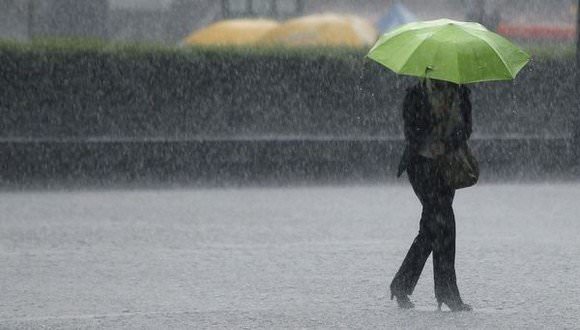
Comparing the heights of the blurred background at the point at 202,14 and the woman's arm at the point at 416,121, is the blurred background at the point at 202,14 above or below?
below

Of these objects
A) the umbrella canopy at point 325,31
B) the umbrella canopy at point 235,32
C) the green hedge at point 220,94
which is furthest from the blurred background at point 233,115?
the umbrella canopy at point 235,32

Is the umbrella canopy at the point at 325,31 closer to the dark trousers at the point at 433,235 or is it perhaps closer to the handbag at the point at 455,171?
the dark trousers at the point at 433,235

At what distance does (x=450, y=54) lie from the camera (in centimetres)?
736

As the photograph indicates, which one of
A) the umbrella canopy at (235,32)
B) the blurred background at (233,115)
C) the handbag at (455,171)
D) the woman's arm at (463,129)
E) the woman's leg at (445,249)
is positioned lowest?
the umbrella canopy at (235,32)

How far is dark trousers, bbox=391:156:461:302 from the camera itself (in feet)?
25.1

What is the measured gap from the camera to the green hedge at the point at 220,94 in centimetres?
1692

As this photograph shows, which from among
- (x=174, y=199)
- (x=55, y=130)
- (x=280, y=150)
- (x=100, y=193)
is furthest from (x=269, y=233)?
(x=55, y=130)

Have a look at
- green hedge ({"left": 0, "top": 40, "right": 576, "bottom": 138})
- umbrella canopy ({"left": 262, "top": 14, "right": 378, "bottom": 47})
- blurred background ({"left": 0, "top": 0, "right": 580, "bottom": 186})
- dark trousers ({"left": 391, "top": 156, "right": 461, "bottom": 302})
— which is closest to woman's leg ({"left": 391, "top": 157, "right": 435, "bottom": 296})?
dark trousers ({"left": 391, "top": 156, "right": 461, "bottom": 302})

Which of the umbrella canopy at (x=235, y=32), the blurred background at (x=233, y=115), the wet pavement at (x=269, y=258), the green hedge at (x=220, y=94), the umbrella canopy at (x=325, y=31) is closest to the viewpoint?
the wet pavement at (x=269, y=258)

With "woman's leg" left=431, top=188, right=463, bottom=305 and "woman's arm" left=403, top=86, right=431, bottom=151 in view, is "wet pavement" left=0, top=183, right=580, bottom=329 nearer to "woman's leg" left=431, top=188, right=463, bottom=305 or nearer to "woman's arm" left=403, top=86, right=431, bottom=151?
"woman's leg" left=431, top=188, right=463, bottom=305

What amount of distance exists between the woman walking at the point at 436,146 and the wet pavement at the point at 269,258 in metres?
0.48

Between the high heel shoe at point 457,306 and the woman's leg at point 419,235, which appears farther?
the high heel shoe at point 457,306

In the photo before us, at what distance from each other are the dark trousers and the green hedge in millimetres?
9169

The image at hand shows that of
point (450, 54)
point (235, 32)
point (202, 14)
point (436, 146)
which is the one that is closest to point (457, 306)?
point (436, 146)
